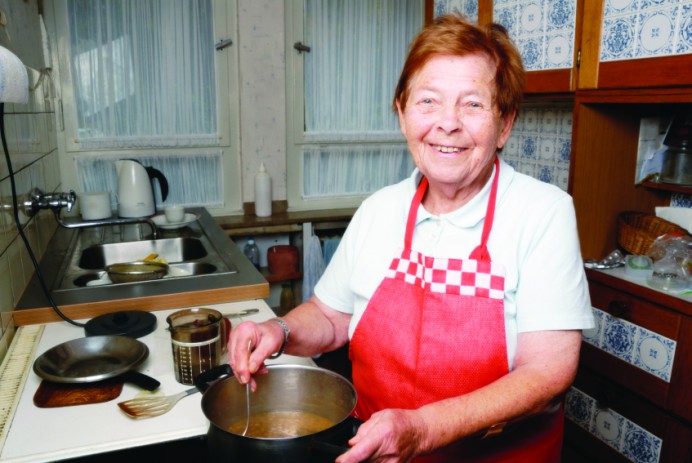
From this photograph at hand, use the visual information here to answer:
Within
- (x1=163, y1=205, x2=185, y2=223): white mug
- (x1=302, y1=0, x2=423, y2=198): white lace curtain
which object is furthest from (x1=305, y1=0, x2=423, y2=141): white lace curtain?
(x1=163, y1=205, x2=185, y2=223): white mug

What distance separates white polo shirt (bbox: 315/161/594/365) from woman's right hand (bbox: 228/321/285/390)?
0.21 metres

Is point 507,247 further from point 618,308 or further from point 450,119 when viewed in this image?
point 618,308

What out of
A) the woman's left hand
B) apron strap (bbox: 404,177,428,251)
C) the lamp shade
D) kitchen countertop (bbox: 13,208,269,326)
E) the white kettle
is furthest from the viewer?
the white kettle

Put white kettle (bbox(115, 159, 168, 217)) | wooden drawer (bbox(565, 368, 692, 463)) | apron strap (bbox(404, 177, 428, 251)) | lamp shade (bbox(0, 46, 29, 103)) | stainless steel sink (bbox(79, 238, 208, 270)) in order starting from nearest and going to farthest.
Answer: lamp shade (bbox(0, 46, 29, 103))
apron strap (bbox(404, 177, 428, 251))
wooden drawer (bbox(565, 368, 692, 463))
stainless steel sink (bbox(79, 238, 208, 270))
white kettle (bbox(115, 159, 168, 217))

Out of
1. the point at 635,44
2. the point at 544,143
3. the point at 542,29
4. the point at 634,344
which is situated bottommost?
the point at 634,344

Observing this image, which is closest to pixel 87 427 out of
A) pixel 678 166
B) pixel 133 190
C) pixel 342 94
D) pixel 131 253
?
pixel 131 253

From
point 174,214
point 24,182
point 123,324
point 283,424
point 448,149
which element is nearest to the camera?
point 283,424

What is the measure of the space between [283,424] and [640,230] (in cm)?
172

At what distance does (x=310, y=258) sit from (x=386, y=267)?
2.05 m

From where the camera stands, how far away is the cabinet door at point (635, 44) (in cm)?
179

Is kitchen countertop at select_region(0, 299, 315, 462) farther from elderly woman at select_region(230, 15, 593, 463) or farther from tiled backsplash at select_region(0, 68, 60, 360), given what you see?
tiled backsplash at select_region(0, 68, 60, 360)

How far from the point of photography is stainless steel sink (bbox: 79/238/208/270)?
2.43 meters

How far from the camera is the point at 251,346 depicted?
3.87 feet

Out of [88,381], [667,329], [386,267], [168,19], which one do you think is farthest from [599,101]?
[168,19]
